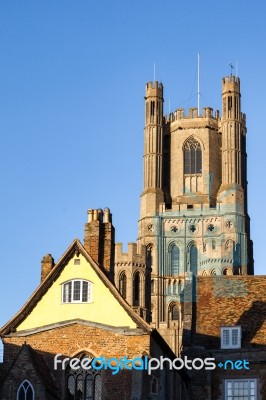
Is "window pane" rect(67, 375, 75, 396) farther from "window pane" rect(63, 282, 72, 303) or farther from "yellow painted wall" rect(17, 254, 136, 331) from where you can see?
"window pane" rect(63, 282, 72, 303)

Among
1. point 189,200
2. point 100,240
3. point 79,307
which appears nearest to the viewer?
point 79,307

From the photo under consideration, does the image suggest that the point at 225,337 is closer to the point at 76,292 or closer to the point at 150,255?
the point at 76,292

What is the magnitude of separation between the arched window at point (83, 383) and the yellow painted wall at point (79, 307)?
1662 mm

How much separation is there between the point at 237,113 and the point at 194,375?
98762 mm

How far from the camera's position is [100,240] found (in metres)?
41.0

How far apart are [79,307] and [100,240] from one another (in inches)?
133

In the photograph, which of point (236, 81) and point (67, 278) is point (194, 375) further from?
point (236, 81)

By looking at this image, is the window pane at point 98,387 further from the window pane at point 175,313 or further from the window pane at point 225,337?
the window pane at point 175,313

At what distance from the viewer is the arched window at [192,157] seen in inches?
5458

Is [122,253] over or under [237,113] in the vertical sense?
under

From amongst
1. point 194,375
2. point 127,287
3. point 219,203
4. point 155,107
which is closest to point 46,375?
point 194,375

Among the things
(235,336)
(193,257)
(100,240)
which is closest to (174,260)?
(193,257)

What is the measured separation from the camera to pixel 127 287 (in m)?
118

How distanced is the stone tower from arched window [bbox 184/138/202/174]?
0.41 ft
